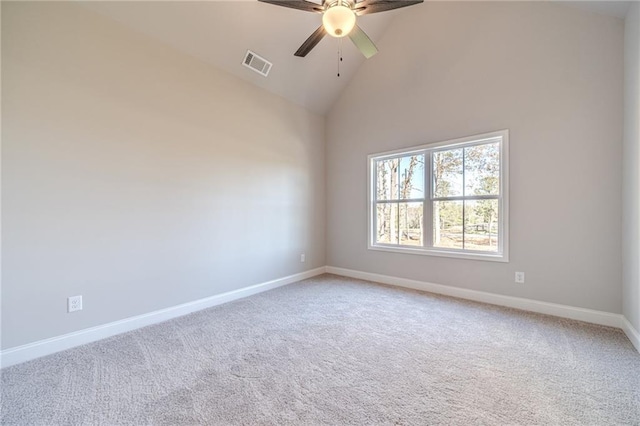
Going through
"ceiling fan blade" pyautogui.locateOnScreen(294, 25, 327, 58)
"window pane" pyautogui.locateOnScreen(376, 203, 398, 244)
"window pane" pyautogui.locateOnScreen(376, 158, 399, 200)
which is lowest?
"window pane" pyautogui.locateOnScreen(376, 203, 398, 244)

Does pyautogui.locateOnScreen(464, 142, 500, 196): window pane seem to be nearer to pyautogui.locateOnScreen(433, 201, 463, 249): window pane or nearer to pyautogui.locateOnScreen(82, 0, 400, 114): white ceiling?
pyautogui.locateOnScreen(433, 201, 463, 249): window pane

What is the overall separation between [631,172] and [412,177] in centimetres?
219

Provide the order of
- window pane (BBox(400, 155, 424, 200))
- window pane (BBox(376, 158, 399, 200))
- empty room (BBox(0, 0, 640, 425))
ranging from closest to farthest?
1. empty room (BBox(0, 0, 640, 425))
2. window pane (BBox(400, 155, 424, 200))
3. window pane (BBox(376, 158, 399, 200))

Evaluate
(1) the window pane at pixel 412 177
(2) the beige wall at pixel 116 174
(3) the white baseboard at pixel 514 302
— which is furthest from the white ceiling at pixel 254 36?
(3) the white baseboard at pixel 514 302

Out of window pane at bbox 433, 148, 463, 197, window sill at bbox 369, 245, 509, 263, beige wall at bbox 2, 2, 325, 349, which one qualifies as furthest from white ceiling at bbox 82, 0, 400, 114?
window sill at bbox 369, 245, 509, 263

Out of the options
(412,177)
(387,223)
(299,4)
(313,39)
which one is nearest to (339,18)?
(299,4)

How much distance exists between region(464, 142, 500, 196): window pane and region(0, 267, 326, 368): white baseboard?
321 cm

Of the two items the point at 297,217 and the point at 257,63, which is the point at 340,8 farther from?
the point at 297,217

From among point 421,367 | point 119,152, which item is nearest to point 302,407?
point 421,367

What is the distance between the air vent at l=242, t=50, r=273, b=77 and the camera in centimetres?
340

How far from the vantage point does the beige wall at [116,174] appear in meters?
2.09

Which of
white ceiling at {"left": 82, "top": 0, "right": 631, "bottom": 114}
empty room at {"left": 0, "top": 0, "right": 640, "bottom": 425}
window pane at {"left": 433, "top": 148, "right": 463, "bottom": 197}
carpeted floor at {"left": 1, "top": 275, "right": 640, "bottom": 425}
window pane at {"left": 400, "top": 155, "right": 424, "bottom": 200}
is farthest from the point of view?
window pane at {"left": 400, "top": 155, "right": 424, "bottom": 200}

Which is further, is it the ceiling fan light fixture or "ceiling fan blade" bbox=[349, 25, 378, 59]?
"ceiling fan blade" bbox=[349, 25, 378, 59]

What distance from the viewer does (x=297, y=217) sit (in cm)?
448
